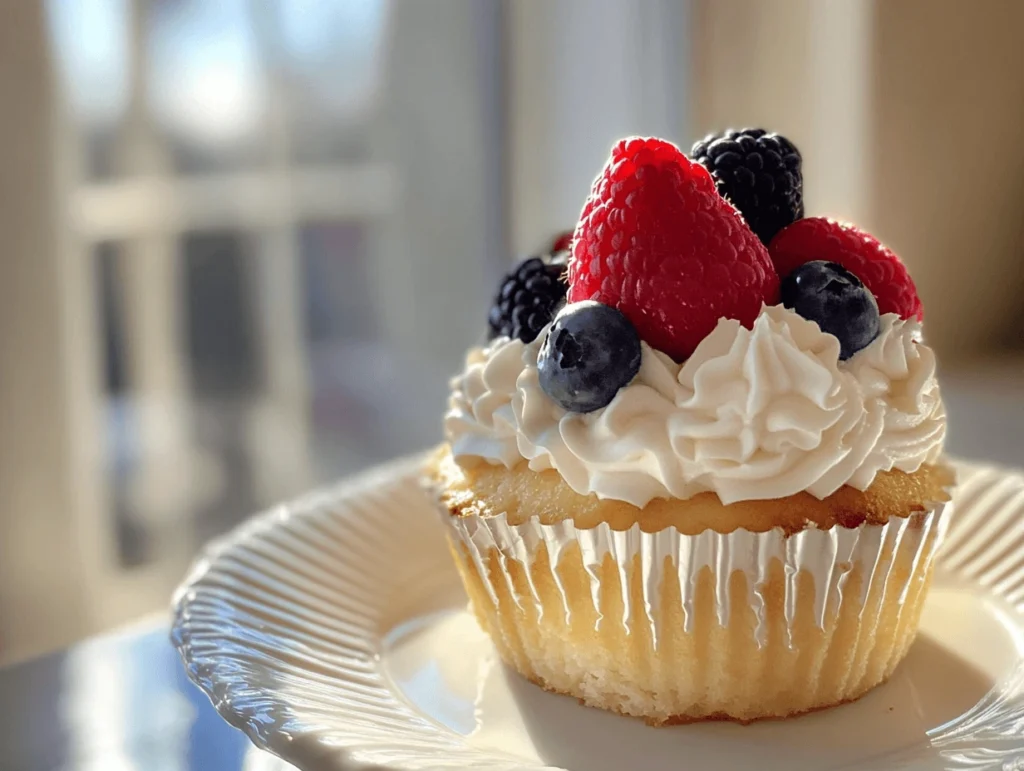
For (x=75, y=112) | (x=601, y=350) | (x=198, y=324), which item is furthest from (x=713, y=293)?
(x=198, y=324)

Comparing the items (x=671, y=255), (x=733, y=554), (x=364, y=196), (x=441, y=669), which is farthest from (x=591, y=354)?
(x=364, y=196)

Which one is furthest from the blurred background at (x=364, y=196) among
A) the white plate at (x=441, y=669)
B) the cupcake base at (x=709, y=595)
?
the cupcake base at (x=709, y=595)

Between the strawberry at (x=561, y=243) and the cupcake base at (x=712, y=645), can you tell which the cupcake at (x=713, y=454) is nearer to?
the cupcake base at (x=712, y=645)

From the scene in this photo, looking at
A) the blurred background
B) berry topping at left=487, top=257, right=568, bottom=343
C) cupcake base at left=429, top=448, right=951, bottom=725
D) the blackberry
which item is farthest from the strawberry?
the blurred background

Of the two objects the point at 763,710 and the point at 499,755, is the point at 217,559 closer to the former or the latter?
the point at 499,755

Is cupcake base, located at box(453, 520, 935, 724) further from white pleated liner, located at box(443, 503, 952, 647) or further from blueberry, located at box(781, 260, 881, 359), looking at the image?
blueberry, located at box(781, 260, 881, 359)
